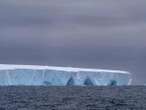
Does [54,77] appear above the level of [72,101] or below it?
above

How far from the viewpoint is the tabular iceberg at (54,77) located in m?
30.8

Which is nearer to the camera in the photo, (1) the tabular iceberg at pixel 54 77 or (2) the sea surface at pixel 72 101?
(2) the sea surface at pixel 72 101

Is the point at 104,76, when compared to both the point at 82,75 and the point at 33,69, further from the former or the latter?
the point at 33,69

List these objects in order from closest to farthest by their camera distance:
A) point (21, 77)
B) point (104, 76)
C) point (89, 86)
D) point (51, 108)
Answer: point (51, 108)
point (21, 77)
point (104, 76)
point (89, 86)

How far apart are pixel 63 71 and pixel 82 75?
1.86 m

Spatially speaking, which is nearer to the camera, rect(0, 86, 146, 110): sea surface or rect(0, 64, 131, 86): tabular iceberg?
rect(0, 86, 146, 110): sea surface

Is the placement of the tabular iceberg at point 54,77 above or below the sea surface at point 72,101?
above

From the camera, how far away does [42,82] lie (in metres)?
31.3

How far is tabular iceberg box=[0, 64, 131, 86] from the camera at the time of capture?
30.8 m

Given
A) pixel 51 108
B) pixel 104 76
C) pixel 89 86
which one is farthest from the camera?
pixel 89 86

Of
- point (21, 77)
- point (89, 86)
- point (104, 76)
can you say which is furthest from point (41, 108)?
point (89, 86)

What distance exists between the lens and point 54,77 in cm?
3080

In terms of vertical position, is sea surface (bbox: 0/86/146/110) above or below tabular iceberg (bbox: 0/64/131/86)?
below

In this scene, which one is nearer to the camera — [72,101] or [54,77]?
[72,101]
